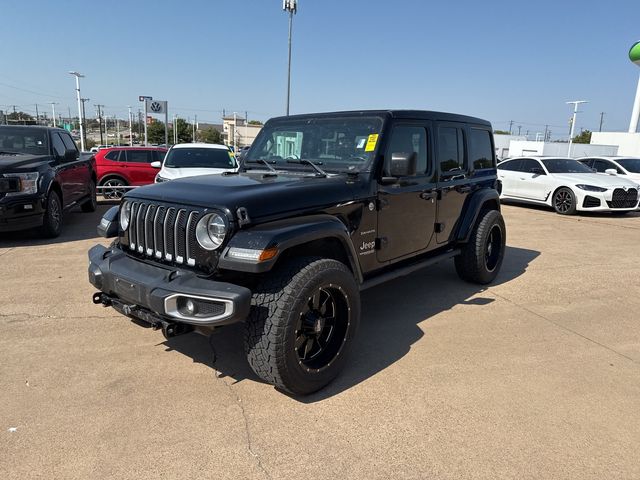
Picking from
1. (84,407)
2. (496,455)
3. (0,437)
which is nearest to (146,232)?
(84,407)

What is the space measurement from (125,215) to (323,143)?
172 cm

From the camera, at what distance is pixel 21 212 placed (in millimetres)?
6613

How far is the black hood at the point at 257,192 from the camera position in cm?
283

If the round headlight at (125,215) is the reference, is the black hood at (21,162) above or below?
above

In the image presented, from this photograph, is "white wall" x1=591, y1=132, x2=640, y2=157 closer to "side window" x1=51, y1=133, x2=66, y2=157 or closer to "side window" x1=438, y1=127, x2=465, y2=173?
"side window" x1=438, y1=127, x2=465, y2=173

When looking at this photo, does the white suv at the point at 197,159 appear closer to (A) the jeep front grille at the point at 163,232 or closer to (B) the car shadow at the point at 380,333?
(B) the car shadow at the point at 380,333

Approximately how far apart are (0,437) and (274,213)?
198 centimetres

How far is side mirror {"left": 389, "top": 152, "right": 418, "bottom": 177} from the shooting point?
347 centimetres

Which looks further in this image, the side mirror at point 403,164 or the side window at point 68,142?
the side window at point 68,142

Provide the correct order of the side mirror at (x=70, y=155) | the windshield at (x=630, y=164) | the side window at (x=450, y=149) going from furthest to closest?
the windshield at (x=630, y=164) < the side mirror at (x=70, y=155) < the side window at (x=450, y=149)

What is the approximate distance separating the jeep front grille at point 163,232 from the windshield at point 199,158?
7.11 meters

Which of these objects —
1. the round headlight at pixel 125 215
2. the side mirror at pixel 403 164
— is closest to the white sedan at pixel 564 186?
the side mirror at pixel 403 164

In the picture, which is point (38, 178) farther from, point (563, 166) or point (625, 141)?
point (625, 141)

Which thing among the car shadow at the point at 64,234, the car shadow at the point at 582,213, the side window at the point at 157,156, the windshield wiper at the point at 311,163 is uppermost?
the windshield wiper at the point at 311,163
